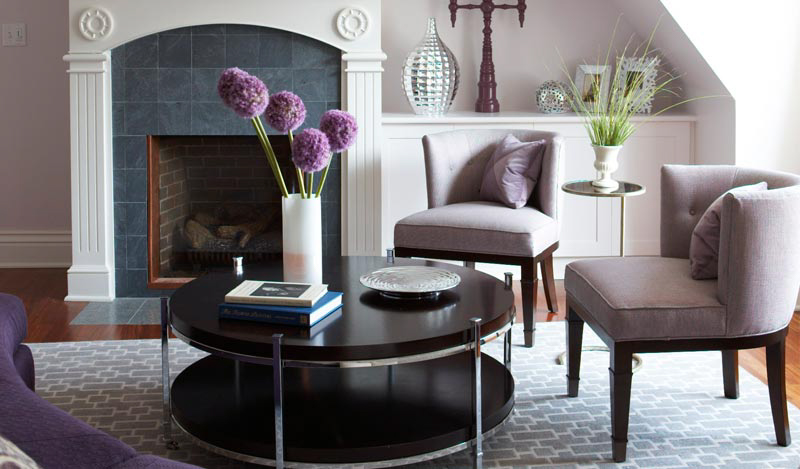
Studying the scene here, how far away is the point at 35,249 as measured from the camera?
5035 millimetres

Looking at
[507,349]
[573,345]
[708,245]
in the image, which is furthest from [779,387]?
[507,349]

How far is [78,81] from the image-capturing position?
432 centimetres

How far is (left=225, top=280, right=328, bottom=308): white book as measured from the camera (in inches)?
96.8

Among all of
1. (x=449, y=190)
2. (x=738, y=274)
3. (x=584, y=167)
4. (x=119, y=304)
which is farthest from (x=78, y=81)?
(x=738, y=274)

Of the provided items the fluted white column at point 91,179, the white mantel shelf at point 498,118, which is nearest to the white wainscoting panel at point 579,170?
the white mantel shelf at point 498,118

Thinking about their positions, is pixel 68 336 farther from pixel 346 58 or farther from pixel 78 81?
pixel 346 58

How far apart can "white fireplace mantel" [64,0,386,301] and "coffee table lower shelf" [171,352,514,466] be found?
1.66 meters

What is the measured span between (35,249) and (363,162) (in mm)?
1844

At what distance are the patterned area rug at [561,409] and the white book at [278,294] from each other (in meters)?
0.45

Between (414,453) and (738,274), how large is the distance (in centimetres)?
97

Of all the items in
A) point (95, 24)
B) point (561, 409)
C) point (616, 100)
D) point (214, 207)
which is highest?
point (95, 24)

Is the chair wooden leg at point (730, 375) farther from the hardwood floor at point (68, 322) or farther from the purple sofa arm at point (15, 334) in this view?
the purple sofa arm at point (15, 334)

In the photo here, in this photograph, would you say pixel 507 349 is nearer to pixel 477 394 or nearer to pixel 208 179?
pixel 477 394

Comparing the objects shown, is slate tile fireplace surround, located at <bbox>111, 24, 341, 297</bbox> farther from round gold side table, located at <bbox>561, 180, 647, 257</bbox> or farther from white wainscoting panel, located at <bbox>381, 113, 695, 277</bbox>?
round gold side table, located at <bbox>561, 180, 647, 257</bbox>
